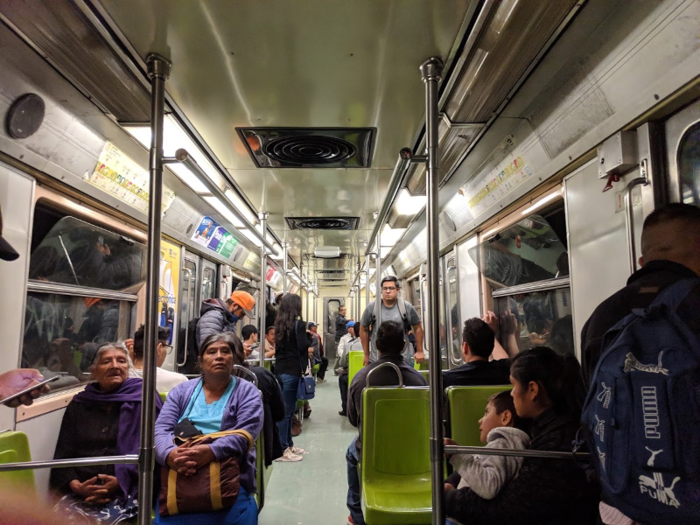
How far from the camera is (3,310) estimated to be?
2.11 m

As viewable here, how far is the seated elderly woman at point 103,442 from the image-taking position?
2.22m

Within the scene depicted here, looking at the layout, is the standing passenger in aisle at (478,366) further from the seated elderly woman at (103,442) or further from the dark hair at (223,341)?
the seated elderly woman at (103,442)

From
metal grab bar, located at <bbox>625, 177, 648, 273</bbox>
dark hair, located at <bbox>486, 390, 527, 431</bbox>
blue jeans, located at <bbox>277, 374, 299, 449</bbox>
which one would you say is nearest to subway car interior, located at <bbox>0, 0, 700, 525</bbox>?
metal grab bar, located at <bbox>625, 177, 648, 273</bbox>

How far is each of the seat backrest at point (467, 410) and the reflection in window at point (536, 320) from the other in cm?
54

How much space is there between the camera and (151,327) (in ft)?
5.47

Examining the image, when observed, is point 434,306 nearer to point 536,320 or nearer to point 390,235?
point 536,320

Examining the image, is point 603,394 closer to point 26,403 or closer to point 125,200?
point 26,403

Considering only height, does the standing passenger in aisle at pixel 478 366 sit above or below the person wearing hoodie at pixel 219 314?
below

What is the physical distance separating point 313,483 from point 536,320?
2.31 m

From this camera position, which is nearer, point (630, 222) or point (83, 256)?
point (630, 222)

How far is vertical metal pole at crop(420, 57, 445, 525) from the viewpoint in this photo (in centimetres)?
161

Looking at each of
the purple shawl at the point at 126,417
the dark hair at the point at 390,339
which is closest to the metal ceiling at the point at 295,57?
the dark hair at the point at 390,339

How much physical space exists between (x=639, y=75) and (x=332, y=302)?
14.7 metres

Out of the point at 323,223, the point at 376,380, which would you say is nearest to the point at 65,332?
the point at 376,380
